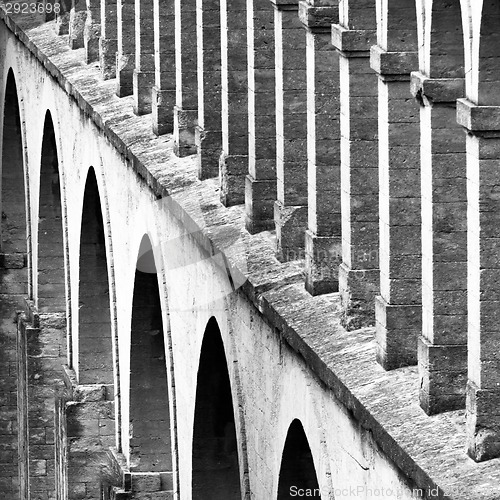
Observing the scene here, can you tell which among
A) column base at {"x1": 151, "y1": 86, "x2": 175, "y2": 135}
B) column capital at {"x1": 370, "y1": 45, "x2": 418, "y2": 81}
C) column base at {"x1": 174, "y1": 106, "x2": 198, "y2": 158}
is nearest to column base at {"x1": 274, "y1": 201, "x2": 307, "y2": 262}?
column capital at {"x1": 370, "y1": 45, "x2": 418, "y2": 81}

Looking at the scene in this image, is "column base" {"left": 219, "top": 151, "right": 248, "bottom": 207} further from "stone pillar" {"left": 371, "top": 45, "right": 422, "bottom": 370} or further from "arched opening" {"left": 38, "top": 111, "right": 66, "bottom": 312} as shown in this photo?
"arched opening" {"left": 38, "top": 111, "right": 66, "bottom": 312}

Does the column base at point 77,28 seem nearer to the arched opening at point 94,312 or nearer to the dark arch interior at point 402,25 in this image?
the arched opening at point 94,312

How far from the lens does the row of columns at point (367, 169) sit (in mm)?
13430

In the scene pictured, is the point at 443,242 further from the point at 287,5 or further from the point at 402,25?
the point at 287,5

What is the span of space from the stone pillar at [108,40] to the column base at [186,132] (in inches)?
208

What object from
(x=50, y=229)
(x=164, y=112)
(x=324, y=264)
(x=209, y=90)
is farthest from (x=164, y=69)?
(x=50, y=229)

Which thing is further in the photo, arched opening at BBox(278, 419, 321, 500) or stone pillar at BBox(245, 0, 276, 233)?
stone pillar at BBox(245, 0, 276, 233)

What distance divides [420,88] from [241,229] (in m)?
5.74

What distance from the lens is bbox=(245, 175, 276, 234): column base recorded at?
19.2 m

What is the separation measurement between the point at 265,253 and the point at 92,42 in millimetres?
11542

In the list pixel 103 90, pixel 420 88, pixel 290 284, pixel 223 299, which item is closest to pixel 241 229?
pixel 223 299

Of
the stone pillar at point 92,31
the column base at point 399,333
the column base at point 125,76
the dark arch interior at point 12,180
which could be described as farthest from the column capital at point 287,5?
the dark arch interior at point 12,180

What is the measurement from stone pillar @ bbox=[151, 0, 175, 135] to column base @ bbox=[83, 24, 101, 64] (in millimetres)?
5204

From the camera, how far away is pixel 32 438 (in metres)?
32.4
